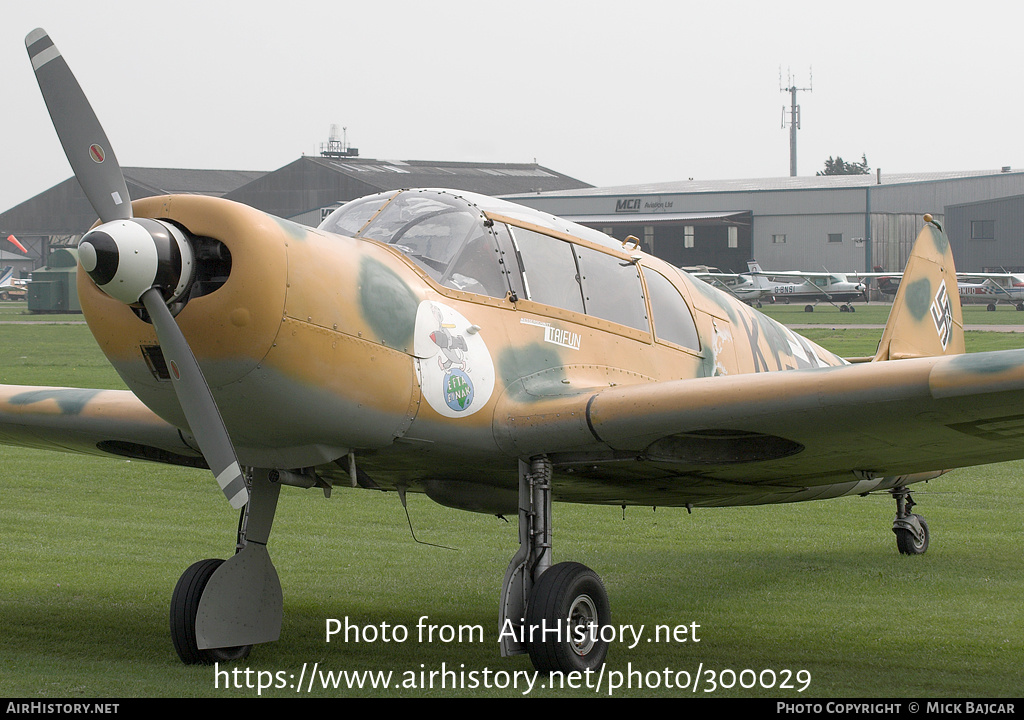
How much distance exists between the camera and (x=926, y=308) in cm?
1107

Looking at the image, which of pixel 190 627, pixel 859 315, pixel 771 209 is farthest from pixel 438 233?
pixel 771 209

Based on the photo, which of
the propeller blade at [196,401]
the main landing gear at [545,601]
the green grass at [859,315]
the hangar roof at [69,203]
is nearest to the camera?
the propeller blade at [196,401]

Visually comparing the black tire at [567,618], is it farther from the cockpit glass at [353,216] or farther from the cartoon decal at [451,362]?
the cockpit glass at [353,216]

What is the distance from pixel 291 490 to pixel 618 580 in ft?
20.6

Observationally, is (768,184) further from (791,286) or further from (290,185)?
(290,185)

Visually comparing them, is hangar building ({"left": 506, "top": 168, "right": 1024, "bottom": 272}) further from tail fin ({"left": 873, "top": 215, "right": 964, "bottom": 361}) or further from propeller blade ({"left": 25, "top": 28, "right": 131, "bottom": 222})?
propeller blade ({"left": 25, "top": 28, "right": 131, "bottom": 222})

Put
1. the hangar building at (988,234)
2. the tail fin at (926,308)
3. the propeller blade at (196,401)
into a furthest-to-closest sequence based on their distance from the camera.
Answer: the hangar building at (988,234)
the tail fin at (926,308)
the propeller blade at (196,401)

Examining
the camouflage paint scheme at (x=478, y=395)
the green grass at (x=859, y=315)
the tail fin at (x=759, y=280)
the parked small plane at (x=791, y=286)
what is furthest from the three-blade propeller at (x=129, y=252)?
the tail fin at (x=759, y=280)

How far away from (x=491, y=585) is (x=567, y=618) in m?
3.51

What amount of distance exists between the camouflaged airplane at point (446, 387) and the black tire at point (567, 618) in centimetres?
1

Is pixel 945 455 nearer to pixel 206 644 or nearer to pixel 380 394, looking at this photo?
pixel 380 394

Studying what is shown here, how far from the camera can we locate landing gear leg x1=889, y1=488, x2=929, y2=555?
11.6 meters

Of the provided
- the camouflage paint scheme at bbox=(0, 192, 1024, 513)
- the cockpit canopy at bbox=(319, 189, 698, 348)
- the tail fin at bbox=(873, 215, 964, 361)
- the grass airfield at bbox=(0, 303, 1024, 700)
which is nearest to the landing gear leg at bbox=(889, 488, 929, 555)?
the grass airfield at bbox=(0, 303, 1024, 700)

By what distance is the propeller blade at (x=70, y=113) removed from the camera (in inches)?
243
